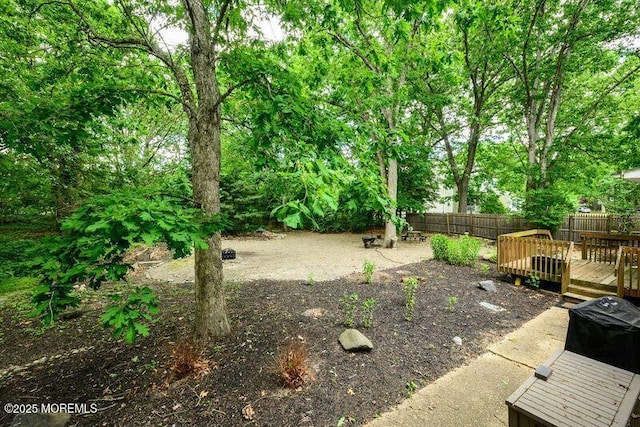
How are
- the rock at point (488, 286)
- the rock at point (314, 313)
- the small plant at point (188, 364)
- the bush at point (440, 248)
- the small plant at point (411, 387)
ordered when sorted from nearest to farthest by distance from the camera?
the small plant at point (411, 387) → the small plant at point (188, 364) → the rock at point (314, 313) → the rock at point (488, 286) → the bush at point (440, 248)

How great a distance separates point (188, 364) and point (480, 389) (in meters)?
3.17

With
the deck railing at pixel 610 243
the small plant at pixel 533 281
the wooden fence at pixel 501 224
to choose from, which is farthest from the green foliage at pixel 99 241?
the wooden fence at pixel 501 224

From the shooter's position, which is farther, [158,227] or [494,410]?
[494,410]

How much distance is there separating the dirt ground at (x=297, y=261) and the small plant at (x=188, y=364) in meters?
3.82

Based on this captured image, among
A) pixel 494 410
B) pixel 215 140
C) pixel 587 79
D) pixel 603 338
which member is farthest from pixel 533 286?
pixel 587 79

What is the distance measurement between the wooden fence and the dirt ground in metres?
3.41

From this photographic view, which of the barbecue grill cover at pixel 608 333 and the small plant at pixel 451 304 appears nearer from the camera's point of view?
the barbecue grill cover at pixel 608 333

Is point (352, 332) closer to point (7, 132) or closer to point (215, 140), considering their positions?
point (215, 140)

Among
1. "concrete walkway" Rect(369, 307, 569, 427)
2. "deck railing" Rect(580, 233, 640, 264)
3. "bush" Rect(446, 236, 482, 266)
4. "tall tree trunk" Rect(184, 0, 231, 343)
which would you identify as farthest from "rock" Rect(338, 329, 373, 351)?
"deck railing" Rect(580, 233, 640, 264)

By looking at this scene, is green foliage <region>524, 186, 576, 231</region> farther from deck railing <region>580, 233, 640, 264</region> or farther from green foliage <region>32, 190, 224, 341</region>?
green foliage <region>32, 190, 224, 341</region>

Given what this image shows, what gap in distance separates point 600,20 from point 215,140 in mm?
13516

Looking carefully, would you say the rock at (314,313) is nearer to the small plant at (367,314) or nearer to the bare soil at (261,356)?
the bare soil at (261,356)

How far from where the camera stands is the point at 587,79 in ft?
40.8

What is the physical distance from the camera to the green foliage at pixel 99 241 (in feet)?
5.23
